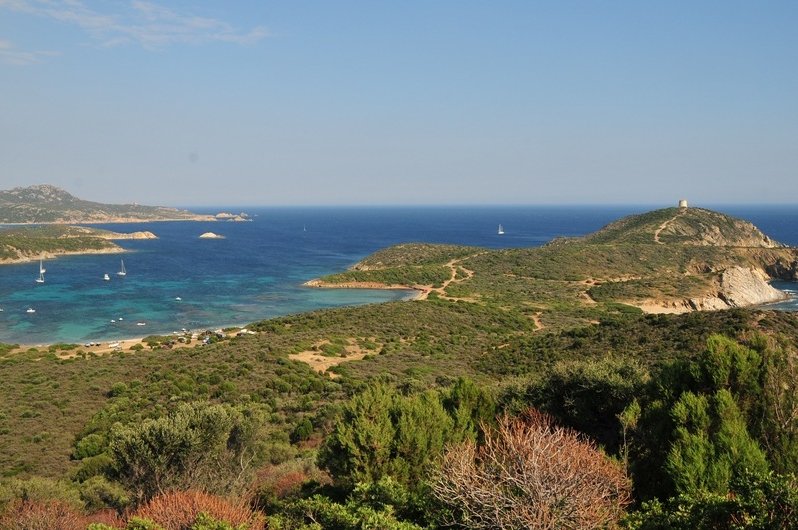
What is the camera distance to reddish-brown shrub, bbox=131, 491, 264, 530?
8820 millimetres

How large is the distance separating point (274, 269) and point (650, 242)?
2503 inches

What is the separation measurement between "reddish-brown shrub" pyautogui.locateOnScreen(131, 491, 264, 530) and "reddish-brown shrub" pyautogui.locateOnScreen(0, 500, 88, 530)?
147cm

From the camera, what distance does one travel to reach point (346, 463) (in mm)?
11578

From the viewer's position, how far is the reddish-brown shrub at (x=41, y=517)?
9.55 metres

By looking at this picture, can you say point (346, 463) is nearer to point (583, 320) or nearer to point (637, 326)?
point (637, 326)

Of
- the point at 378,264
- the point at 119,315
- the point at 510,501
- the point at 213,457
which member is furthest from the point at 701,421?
the point at 378,264

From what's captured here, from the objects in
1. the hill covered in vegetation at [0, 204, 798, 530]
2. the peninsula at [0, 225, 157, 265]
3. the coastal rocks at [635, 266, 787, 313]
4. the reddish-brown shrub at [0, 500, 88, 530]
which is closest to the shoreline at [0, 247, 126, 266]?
the peninsula at [0, 225, 157, 265]

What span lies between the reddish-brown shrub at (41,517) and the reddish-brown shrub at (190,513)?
4.83 ft

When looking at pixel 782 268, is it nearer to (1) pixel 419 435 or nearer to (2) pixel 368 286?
(2) pixel 368 286

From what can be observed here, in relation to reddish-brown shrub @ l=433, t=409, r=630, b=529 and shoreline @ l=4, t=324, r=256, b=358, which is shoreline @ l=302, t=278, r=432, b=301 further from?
reddish-brown shrub @ l=433, t=409, r=630, b=529

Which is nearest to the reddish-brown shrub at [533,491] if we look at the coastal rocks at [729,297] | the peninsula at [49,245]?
the coastal rocks at [729,297]

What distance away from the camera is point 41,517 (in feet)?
32.2

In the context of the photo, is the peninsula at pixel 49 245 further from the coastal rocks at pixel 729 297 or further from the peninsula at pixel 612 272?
the coastal rocks at pixel 729 297

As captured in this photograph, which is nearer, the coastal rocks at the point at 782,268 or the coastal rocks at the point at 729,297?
the coastal rocks at the point at 729,297
